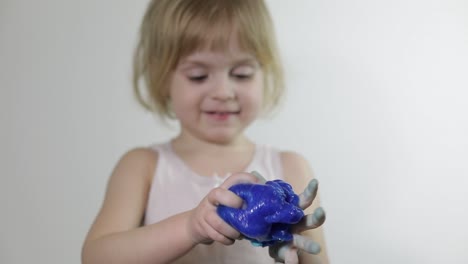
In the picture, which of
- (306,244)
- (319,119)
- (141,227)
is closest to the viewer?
(306,244)

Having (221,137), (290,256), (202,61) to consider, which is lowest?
(290,256)

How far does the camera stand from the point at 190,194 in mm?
914

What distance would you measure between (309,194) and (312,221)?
0.03 metres

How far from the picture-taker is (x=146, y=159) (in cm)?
93

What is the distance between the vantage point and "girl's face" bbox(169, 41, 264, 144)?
2.82 ft

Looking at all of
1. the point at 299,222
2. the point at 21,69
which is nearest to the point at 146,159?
the point at 299,222

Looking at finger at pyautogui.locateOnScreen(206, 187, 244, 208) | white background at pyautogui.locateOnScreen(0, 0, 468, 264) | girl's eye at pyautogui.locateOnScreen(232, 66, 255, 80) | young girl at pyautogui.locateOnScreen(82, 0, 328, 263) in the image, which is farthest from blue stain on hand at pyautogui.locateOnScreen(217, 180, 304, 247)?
white background at pyautogui.locateOnScreen(0, 0, 468, 264)

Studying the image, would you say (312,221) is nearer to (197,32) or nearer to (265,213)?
(265,213)

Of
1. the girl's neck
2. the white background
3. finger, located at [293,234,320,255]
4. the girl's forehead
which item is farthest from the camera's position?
the white background

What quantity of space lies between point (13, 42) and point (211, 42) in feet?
2.12

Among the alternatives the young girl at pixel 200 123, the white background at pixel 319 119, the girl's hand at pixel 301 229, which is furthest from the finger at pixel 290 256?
Answer: the white background at pixel 319 119

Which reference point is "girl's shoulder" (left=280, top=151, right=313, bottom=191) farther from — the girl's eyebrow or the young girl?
the girl's eyebrow

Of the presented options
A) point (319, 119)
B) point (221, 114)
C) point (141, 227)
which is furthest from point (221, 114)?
point (319, 119)

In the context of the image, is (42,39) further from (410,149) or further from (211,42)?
(410,149)
